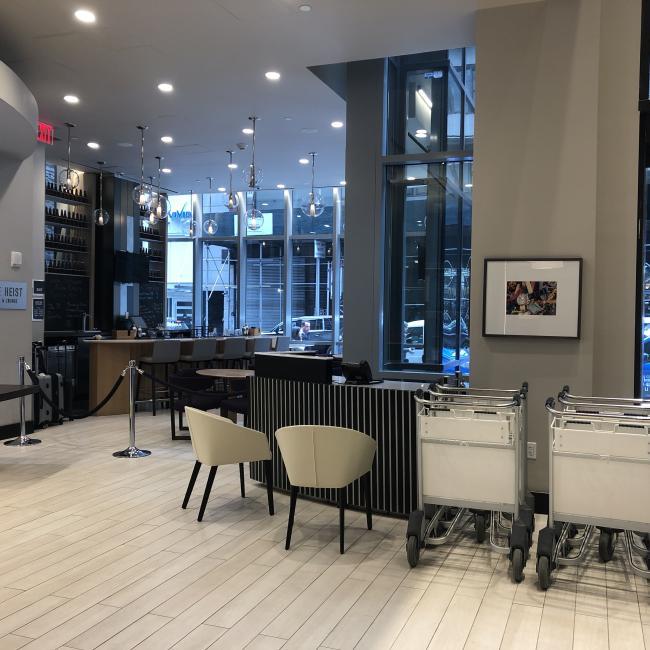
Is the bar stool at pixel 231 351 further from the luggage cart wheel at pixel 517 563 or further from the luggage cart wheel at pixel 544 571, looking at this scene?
the luggage cart wheel at pixel 544 571

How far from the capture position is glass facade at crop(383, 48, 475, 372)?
7.11 metres

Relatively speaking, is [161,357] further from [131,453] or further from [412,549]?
[412,549]

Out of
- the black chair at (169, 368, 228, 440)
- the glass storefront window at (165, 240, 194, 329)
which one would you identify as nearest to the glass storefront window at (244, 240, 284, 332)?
the glass storefront window at (165, 240, 194, 329)

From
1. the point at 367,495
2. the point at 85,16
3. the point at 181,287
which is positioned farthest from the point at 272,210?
the point at 367,495

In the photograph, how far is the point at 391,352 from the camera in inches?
287

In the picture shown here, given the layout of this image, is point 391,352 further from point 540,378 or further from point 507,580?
point 507,580

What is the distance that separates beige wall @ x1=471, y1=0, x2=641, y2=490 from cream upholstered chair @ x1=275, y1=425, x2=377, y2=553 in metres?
1.62

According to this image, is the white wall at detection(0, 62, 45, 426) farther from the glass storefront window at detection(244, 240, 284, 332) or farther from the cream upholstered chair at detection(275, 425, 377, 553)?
the glass storefront window at detection(244, 240, 284, 332)

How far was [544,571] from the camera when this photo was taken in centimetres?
368

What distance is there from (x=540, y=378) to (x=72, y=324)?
9585 mm

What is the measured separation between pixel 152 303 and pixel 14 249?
6244 mm

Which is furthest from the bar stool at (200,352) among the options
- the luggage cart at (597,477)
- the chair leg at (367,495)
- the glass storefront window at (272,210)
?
the luggage cart at (597,477)

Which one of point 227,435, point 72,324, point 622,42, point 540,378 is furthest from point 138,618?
point 72,324

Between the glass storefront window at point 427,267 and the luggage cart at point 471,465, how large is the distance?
2879mm
